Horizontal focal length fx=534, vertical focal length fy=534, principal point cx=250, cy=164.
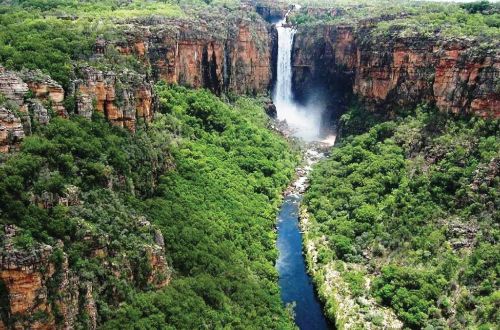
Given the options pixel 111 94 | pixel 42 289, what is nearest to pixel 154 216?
pixel 111 94

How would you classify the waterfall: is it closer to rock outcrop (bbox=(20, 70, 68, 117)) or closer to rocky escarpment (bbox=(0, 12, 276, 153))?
rocky escarpment (bbox=(0, 12, 276, 153))

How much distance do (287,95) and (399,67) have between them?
149ft

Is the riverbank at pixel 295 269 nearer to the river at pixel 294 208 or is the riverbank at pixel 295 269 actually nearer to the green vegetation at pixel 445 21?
the river at pixel 294 208

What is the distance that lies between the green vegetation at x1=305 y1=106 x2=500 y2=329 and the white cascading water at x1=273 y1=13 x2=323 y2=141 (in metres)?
39.2

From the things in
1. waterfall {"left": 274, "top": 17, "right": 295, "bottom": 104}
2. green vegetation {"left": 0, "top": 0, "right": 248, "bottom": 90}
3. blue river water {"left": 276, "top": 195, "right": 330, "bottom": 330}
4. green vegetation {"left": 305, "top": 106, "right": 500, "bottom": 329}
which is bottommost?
blue river water {"left": 276, "top": 195, "right": 330, "bottom": 330}

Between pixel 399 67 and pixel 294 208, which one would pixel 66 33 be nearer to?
pixel 294 208

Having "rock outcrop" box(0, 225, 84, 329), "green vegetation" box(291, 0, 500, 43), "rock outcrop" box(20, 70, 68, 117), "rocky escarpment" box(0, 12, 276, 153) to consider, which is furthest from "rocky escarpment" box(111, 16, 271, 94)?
"rock outcrop" box(0, 225, 84, 329)

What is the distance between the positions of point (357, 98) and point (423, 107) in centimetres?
2547

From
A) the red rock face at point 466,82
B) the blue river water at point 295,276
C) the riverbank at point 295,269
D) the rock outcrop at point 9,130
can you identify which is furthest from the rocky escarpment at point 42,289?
the red rock face at point 466,82

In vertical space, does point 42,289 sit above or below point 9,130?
below

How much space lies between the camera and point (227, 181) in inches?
2992

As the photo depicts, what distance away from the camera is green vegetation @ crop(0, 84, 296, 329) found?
40656 mm

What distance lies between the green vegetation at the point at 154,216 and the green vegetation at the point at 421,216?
10833 mm

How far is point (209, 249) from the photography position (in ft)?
187
